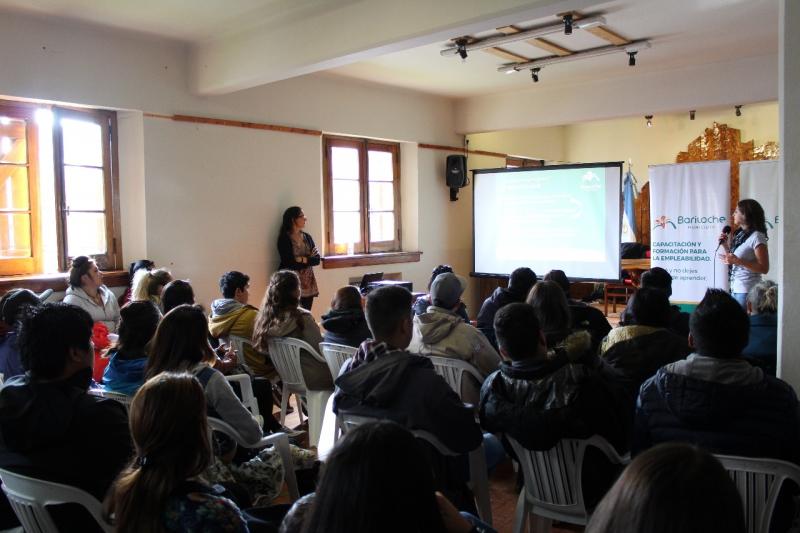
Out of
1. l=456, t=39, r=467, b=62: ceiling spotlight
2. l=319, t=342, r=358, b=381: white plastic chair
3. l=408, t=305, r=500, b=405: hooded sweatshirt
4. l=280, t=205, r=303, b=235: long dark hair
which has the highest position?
l=456, t=39, r=467, b=62: ceiling spotlight

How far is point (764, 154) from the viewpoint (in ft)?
28.1

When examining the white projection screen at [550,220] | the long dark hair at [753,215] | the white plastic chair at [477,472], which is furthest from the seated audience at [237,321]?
the white projection screen at [550,220]

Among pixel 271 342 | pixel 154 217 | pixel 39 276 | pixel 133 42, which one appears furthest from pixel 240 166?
pixel 271 342

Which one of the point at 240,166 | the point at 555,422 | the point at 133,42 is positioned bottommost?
the point at 555,422

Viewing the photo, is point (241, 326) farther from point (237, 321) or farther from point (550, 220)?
point (550, 220)

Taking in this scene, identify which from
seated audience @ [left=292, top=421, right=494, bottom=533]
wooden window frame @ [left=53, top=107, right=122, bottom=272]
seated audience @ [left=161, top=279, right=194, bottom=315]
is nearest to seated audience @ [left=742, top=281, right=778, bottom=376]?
seated audience @ [left=292, top=421, right=494, bottom=533]

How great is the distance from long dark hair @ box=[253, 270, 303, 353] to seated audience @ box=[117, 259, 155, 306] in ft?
5.81

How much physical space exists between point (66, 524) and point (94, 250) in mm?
3747

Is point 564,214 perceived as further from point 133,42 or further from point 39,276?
point 39,276

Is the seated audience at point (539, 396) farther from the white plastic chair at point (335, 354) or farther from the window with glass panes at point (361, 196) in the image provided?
the window with glass panes at point (361, 196)

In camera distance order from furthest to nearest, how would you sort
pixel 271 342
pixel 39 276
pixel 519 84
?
1. pixel 519 84
2. pixel 39 276
3. pixel 271 342

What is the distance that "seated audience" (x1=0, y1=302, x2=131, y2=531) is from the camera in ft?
5.13

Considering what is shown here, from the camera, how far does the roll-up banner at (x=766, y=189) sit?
602 centimetres

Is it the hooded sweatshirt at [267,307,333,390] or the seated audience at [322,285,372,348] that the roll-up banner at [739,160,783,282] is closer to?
the seated audience at [322,285,372,348]
